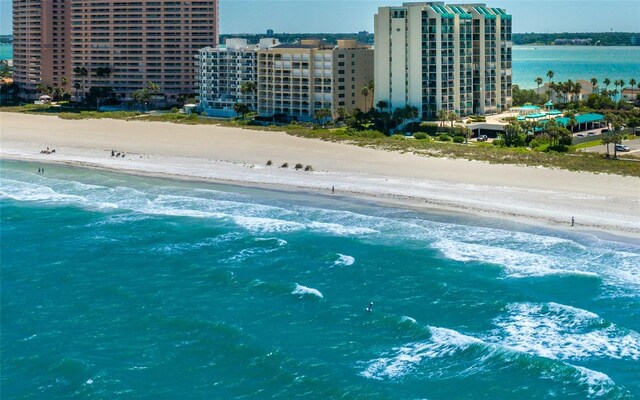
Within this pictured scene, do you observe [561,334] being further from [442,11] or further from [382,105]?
[442,11]

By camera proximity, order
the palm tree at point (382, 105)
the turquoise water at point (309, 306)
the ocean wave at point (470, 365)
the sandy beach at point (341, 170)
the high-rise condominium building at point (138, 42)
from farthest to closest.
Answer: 1. the high-rise condominium building at point (138, 42)
2. the palm tree at point (382, 105)
3. the sandy beach at point (341, 170)
4. the turquoise water at point (309, 306)
5. the ocean wave at point (470, 365)

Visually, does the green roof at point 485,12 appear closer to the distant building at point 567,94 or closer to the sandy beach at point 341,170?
the distant building at point 567,94

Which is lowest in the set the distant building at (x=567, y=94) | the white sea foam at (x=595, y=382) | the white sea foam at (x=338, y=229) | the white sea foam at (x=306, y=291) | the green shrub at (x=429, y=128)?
the white sea foam at (x=595, y=382)

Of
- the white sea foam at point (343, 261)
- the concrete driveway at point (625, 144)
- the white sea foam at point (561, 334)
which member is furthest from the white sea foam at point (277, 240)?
the concrete driveway at point (625, 144)

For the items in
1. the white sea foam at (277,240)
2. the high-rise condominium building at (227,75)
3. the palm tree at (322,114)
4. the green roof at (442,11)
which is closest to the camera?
the white sea foam at (277,240)

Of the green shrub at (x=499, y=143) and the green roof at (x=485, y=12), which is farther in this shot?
the green roof at (x=485, y=12)

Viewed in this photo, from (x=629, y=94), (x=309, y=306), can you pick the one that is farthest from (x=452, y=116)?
(x=309, y=306)

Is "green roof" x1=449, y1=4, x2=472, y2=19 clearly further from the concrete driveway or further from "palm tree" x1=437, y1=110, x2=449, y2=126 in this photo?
the concrete driveway
